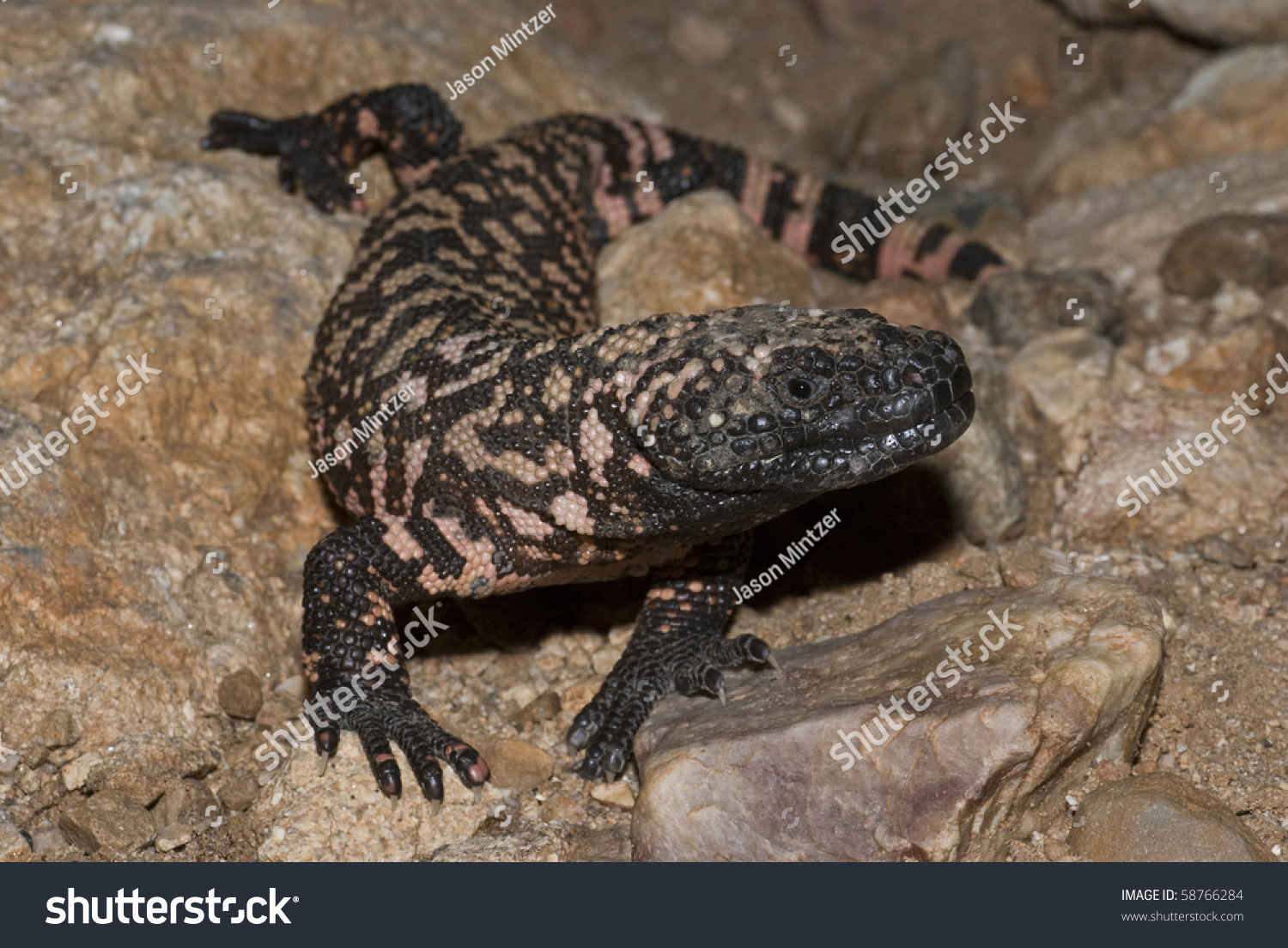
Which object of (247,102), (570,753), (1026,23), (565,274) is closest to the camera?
(570,753)

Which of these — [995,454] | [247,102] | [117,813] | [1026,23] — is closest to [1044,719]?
[995,454]

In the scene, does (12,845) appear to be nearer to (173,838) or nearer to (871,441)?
(173,838)

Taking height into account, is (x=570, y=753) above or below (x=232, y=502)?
below

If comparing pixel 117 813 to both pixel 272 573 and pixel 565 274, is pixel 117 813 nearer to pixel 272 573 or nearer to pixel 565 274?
pixel 272 573

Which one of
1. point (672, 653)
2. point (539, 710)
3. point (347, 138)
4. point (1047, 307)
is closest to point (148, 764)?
point (539, 710)

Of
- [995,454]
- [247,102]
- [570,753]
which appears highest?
[247,102]

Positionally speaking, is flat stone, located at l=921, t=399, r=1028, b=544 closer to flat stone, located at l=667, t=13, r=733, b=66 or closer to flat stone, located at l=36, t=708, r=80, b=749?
flat stone, located at l=36, t=708, r=80, b=749

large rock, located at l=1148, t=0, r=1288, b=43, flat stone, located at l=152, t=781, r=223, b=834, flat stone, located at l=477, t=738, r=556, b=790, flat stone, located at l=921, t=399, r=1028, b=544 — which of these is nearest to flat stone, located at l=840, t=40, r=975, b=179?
large rock, located at l=1148, t=0, r=1288, b=43
